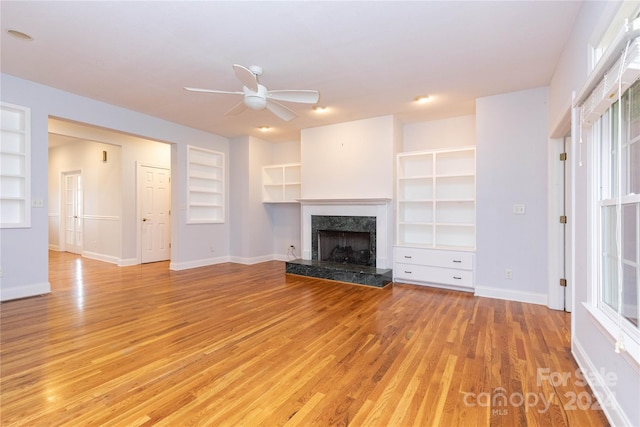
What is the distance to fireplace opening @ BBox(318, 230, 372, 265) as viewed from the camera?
16.9ft

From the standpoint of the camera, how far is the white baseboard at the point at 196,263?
221 inches

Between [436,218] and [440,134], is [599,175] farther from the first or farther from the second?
[440,134]

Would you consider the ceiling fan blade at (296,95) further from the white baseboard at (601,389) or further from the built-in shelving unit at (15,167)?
the built-in shelving unit at (15,167)

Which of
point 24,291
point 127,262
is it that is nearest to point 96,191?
point 127,262

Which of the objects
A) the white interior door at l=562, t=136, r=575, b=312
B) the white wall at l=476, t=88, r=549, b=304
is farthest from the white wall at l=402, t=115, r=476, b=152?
the white interior door at l=562, t=136, r=575, b=312

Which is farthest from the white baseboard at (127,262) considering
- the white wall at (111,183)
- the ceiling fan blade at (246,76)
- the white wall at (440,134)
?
the white wall at (440,134)

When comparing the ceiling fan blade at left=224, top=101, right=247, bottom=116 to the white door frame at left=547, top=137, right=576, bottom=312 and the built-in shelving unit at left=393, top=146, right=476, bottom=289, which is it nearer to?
the built-in shelving unit at left=393, top=146, right=476, bottom=289

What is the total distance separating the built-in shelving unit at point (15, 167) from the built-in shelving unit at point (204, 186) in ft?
7.66

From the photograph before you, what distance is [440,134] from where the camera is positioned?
4984 mm

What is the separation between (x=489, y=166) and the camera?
3.98 meters

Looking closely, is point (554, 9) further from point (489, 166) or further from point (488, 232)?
point (488, 232)

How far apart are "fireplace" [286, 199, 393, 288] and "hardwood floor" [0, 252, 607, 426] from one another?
0.86 m

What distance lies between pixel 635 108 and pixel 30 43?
466 centimetres

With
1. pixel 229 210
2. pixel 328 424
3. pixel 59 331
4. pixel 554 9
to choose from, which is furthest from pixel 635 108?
pixel 229 210
